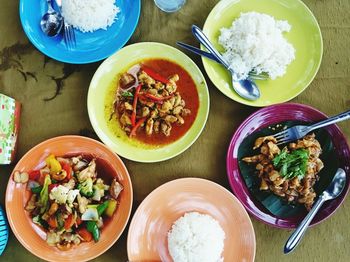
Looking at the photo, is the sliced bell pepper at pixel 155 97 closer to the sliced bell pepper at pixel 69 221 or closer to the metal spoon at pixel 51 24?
the metal spoon at pixel 51 24

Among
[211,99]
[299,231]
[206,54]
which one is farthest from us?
[211,99]

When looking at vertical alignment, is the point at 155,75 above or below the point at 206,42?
below

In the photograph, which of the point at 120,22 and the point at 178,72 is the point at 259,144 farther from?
the point at 120,22

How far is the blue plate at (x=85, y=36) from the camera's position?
2492 mm

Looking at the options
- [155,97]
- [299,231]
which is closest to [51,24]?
[155,97]

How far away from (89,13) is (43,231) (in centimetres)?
114

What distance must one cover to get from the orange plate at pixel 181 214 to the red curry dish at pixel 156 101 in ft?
0.92

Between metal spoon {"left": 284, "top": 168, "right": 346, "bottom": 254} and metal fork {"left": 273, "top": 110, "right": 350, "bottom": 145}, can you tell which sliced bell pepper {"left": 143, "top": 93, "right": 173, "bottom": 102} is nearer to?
metal fork {"left": 273, "top": 110, "right": 350, "bottom": 145}

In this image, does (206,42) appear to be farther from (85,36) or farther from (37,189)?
(37,189)

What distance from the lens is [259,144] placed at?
7.98 ft

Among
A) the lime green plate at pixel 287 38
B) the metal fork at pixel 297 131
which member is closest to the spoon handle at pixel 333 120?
the metal fork at pixel 297 131

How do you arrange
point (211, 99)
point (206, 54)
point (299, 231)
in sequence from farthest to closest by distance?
1. point (211, 99)
2. point (206, 54)
3. point (299, 231)

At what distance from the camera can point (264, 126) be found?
2.49 metres

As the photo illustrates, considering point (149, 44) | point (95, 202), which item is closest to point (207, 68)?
point (149, 44)
